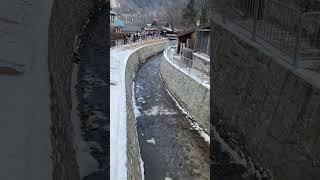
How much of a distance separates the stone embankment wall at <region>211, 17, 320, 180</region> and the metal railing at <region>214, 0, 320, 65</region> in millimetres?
243

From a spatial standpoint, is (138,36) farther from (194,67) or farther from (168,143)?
(168,143)

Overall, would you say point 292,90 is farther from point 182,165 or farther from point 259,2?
point 259,2

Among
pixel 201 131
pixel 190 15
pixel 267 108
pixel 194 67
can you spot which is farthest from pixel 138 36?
pixel 267 108

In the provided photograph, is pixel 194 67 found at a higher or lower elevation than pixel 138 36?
higher

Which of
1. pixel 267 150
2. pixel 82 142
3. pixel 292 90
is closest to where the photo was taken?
pixel 82 142

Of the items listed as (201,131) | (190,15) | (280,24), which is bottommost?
(201,131)

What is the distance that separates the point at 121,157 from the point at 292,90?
2.25 meters

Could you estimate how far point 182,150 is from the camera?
7578 millimetres

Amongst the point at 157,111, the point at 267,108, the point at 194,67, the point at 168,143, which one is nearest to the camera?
the point at 267,108

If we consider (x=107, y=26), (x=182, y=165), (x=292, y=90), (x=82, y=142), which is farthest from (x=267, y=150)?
(x=82, y=142)

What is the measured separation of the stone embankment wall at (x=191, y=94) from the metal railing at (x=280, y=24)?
1.99 meters

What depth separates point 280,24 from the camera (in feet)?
21.4

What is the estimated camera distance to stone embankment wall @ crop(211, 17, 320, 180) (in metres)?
4.27

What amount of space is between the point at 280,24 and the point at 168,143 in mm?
3172
